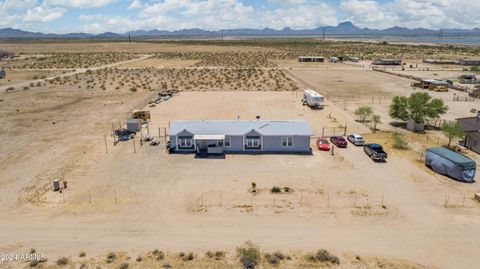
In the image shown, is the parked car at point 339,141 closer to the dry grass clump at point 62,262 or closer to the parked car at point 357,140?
the parked car at point 357,140

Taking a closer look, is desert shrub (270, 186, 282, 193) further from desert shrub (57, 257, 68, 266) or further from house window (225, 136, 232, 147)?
desert shrub (57, 257, 68, 266)

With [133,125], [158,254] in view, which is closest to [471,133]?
[158,254]

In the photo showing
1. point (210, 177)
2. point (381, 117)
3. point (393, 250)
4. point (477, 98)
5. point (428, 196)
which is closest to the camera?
point (393, 250)

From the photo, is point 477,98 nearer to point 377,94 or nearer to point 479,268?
point 377,94

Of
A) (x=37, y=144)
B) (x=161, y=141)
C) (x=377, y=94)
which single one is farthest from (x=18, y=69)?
(x=377, y=94)

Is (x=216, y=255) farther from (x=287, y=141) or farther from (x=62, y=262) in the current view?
(x=287, y=141)
